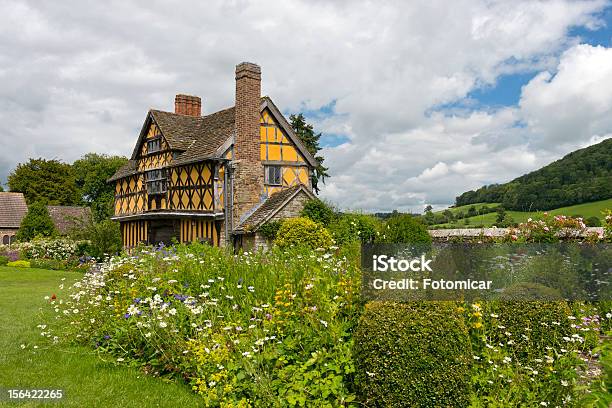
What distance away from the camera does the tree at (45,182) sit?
53938 millimetres

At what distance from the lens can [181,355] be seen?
20.6ft

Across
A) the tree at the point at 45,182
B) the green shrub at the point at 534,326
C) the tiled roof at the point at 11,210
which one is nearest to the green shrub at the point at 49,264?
the tiled roof at the point at 11,210

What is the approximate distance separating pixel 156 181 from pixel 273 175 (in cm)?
669

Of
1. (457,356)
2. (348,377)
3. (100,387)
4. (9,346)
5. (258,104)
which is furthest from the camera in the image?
(258,104)

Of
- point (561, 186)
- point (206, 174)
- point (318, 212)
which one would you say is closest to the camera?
point (318, 212)

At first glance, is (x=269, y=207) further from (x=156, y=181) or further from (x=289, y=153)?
(x=156, y=181)

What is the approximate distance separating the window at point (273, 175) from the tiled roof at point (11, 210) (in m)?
33.5

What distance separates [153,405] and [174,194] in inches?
752

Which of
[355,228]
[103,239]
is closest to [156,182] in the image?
[103,239]

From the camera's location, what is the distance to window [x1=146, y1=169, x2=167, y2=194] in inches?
966

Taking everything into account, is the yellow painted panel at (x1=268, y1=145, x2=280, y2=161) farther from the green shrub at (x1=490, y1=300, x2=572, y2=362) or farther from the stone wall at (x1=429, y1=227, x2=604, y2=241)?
the green shrub at (x1=490, y1=300, x2=572, y2=362)

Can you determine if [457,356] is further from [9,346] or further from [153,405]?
[9,346]

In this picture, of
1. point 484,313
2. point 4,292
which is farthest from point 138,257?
point 4,292

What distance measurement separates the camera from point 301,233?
1809 centimetres
